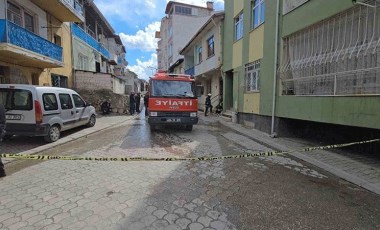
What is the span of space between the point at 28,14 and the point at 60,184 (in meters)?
12.8

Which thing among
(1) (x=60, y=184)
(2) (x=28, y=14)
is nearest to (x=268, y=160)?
(1) (x=60, y=184)

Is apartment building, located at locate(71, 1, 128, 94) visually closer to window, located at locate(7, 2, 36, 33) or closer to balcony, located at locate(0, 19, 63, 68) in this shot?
window, located at locate(7, 2, 36, 33)

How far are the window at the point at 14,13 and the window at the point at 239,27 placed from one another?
12.0 m

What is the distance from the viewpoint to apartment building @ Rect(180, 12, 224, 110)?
720 inches

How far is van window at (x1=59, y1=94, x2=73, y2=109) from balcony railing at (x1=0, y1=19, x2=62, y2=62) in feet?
10.5

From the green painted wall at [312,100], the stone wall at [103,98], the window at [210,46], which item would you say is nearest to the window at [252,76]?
the green painted wall at [312,100]

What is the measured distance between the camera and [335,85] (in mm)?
7020

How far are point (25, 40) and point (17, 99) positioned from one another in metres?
4.74

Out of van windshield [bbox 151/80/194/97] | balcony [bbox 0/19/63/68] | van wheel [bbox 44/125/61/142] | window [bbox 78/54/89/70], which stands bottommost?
van wheel [bbox 44/125/61/142]

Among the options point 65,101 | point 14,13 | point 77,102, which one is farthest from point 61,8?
point 65,101

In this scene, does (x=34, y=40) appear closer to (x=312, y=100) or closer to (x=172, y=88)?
(x=172, y=88)

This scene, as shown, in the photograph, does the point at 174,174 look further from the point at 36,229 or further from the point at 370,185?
the point at 370,185

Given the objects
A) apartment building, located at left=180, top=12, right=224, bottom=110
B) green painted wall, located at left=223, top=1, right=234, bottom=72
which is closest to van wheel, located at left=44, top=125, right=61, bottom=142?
green painted wall, located at left=223, top=1, right=234, bottom=72

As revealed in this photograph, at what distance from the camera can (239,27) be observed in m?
15.4
